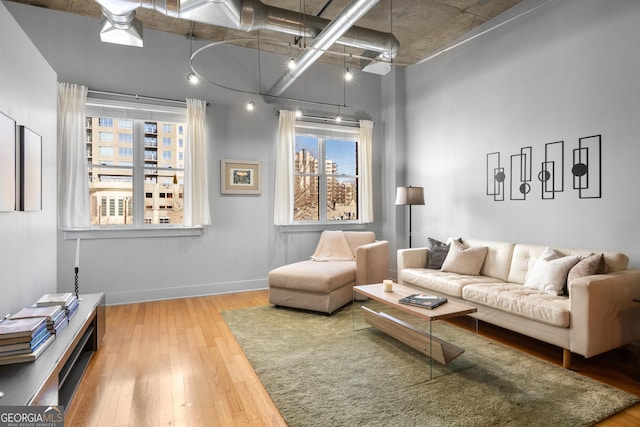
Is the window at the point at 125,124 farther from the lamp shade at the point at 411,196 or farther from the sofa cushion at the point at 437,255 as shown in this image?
the sofa cushion at the point at 437,255

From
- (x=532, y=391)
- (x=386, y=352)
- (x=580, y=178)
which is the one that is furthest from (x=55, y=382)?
(x=580, y=178)

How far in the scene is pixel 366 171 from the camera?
18.5 feet

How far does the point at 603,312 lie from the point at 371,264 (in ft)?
7.43

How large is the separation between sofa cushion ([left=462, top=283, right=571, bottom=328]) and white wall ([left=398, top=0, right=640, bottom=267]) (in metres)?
0.86

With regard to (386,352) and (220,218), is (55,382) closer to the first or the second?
(386,352)

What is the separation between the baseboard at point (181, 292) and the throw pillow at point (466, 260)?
259 centimetres

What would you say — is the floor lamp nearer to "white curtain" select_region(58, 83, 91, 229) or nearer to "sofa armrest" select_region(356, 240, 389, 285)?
"sofa armrest" select_region(356, 240, 389, 285)

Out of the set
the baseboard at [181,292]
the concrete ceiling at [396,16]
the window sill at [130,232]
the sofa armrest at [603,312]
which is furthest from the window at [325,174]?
the sofa armrest at [603,312]

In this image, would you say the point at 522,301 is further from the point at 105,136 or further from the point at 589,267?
the point at 105,136

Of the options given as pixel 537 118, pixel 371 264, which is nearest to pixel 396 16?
pixel 537 118

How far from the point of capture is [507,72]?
401 centimetres

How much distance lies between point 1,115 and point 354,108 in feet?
14.8

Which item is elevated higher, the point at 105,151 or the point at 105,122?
the point at 105,122

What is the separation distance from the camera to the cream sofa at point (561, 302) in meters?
2.43
